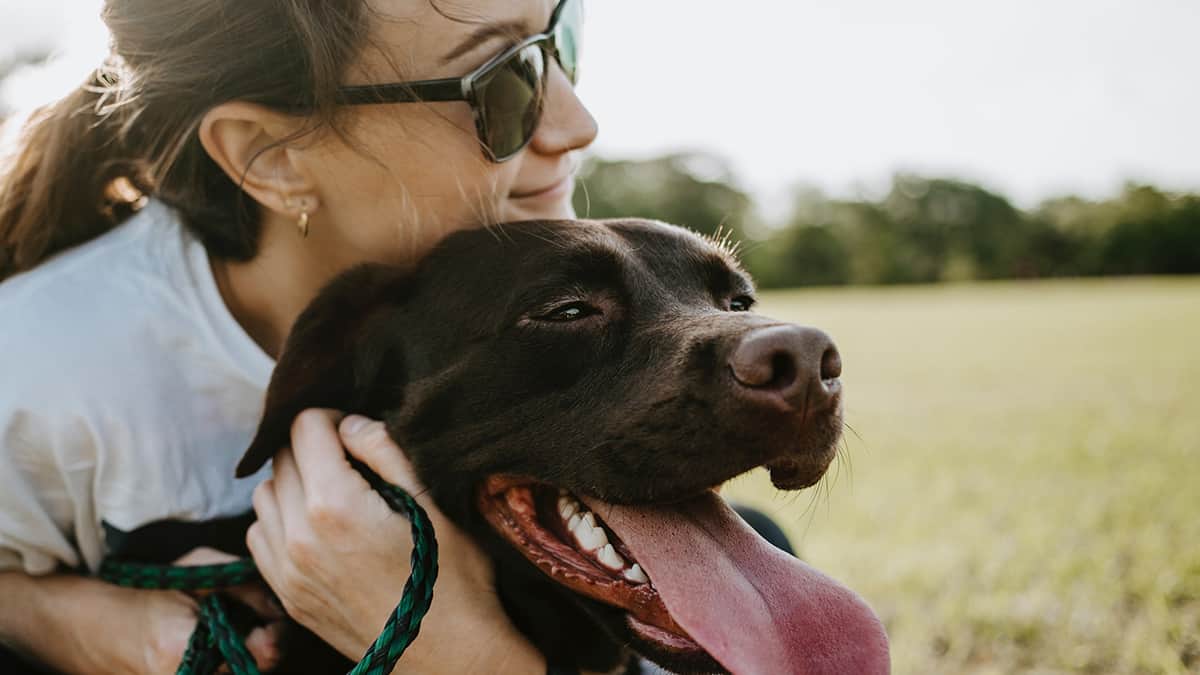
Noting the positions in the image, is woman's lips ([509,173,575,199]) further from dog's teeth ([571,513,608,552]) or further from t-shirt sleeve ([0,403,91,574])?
t-shirt sleeve ([0,403,91,574])

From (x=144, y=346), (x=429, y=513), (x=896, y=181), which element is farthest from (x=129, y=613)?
(x=896, y=181)

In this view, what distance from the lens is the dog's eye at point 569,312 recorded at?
2336 mm

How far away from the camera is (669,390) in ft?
6.59

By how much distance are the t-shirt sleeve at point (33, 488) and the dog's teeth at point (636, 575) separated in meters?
1.46

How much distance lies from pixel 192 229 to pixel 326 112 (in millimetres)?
745

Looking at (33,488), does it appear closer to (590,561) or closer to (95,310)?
(95,310)

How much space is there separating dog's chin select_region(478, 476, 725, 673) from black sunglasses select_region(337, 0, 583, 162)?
37.6 inches

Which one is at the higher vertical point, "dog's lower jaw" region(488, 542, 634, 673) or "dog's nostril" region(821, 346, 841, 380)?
"dog's nostril" region(821, 346, 841, 380)

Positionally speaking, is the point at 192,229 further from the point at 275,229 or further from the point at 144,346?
the point at 144,346

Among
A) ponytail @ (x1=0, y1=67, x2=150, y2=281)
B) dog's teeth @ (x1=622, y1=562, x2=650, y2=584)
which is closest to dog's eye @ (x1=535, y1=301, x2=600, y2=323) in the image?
dog's teeth @ (x1=622, y1=562, x2=650, y2=584)

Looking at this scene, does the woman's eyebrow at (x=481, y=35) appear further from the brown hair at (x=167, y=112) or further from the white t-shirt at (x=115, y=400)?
the white t-shirt at (x=115, y=400)

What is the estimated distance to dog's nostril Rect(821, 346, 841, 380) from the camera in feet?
6.08

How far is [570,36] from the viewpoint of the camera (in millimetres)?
2957

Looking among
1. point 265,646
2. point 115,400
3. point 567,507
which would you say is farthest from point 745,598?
point 115,400
